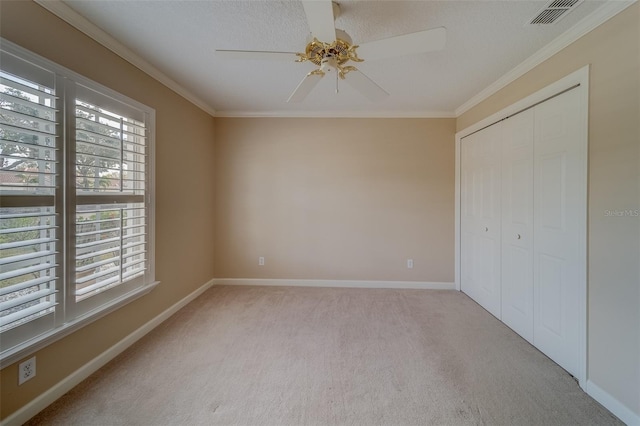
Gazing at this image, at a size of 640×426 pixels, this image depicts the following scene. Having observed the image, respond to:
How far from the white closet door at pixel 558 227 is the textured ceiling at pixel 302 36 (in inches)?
25.5

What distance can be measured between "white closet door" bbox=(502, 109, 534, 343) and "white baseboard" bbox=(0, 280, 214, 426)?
3539mm

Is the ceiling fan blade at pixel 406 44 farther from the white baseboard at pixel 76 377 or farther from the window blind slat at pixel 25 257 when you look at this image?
the white baseboard at pixel 76 377

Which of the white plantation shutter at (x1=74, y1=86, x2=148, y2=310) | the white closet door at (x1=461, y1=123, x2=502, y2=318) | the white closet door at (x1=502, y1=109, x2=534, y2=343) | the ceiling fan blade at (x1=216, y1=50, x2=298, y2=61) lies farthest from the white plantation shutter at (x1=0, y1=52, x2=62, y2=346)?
the white closet door at (x1=461, y1=123, x2=502, y2=318)

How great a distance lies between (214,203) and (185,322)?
5.51ft

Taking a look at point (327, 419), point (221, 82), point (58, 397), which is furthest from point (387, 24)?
point (58, 397)

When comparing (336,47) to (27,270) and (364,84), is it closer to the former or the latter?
(364,84)

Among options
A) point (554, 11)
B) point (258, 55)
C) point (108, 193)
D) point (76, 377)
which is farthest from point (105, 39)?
point (554, 11)

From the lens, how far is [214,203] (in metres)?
3.58

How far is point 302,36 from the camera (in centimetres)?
184

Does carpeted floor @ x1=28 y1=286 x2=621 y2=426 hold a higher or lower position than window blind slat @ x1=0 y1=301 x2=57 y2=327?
lower

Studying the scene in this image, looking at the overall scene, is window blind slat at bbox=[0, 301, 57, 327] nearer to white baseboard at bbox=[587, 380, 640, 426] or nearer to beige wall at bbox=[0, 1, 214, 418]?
beige wall at bbox=[0, 1, 214, 418]

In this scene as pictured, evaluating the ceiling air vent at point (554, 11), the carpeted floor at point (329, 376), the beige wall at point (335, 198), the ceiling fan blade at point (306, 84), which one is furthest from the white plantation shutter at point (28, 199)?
the ceiling air vent at point (554, 11)

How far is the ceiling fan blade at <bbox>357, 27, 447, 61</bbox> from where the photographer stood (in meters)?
1.27

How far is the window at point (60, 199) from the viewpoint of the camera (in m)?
1.33
